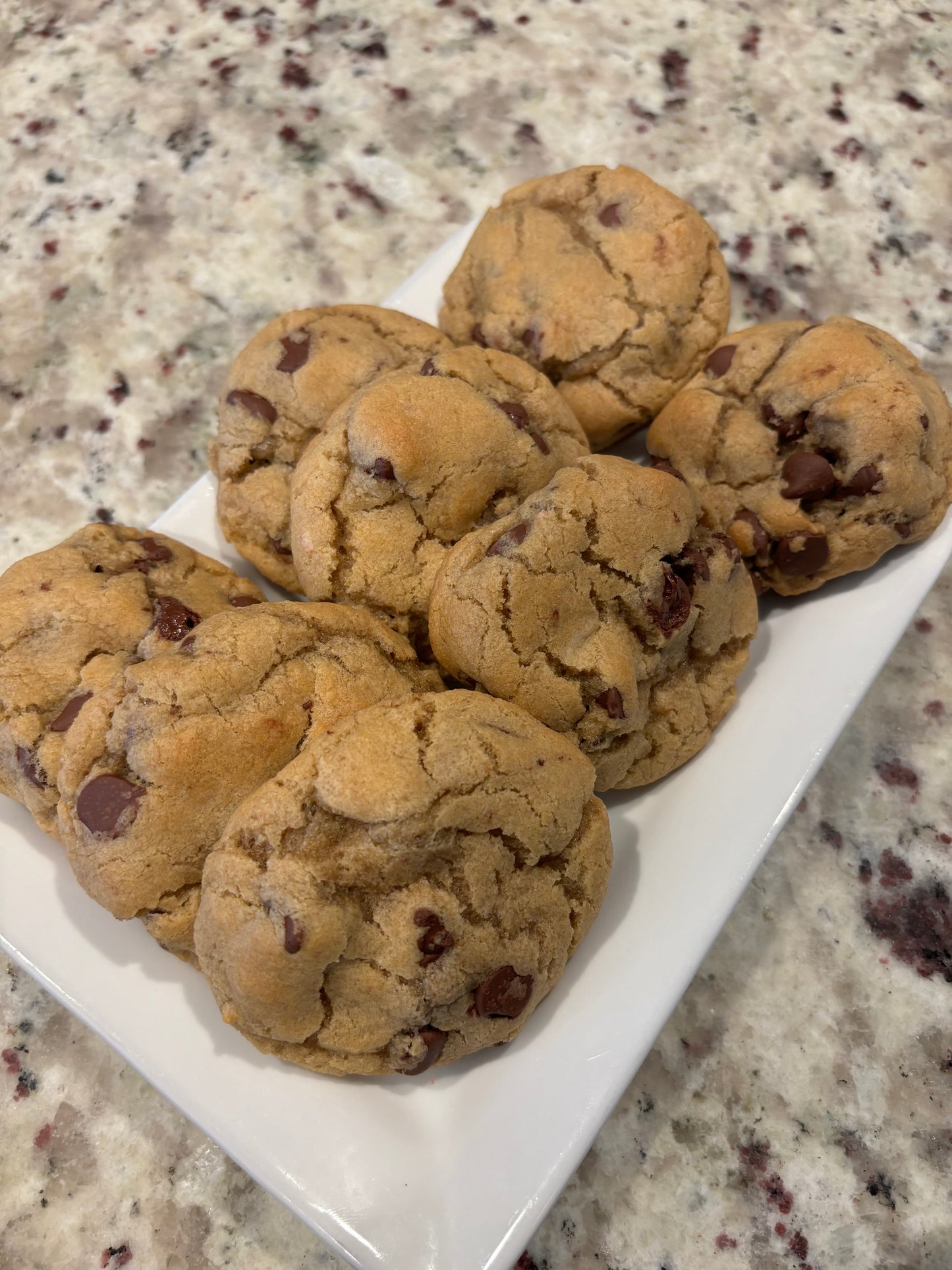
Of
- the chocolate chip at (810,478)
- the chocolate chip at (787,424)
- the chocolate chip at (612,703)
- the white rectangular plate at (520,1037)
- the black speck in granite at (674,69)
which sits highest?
the black speck in granite at (674,69)

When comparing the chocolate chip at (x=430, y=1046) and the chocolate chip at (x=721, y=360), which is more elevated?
the chocolate chip at (x=721, y=360)

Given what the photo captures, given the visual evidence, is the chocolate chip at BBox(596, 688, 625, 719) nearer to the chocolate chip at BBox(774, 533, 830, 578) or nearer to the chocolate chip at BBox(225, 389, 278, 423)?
the chocolate chip at BBox(774, 533, 830, 578)

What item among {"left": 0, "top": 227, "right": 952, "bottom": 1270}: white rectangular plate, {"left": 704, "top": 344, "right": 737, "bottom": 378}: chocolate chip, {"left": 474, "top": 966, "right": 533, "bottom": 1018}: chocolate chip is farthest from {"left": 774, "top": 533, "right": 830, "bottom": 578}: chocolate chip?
{"left": 474, "top": 966, "right": 533, "bottom": 1018}: chocolate chip

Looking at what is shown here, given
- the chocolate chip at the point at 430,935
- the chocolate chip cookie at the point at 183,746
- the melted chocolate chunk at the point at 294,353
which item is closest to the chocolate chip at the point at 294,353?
the melted chocolate chunk at the point at 294,353

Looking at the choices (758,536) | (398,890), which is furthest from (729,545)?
(398,890)

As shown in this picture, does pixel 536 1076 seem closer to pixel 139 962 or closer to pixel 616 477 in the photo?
pixel 139 962

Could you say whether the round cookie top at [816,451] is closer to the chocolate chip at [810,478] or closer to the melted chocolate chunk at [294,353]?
the chocolate chip at [810,478]

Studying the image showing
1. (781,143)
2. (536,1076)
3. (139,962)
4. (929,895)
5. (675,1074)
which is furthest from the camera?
(781,143)

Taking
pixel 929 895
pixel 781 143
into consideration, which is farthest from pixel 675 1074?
pixel 781 143
